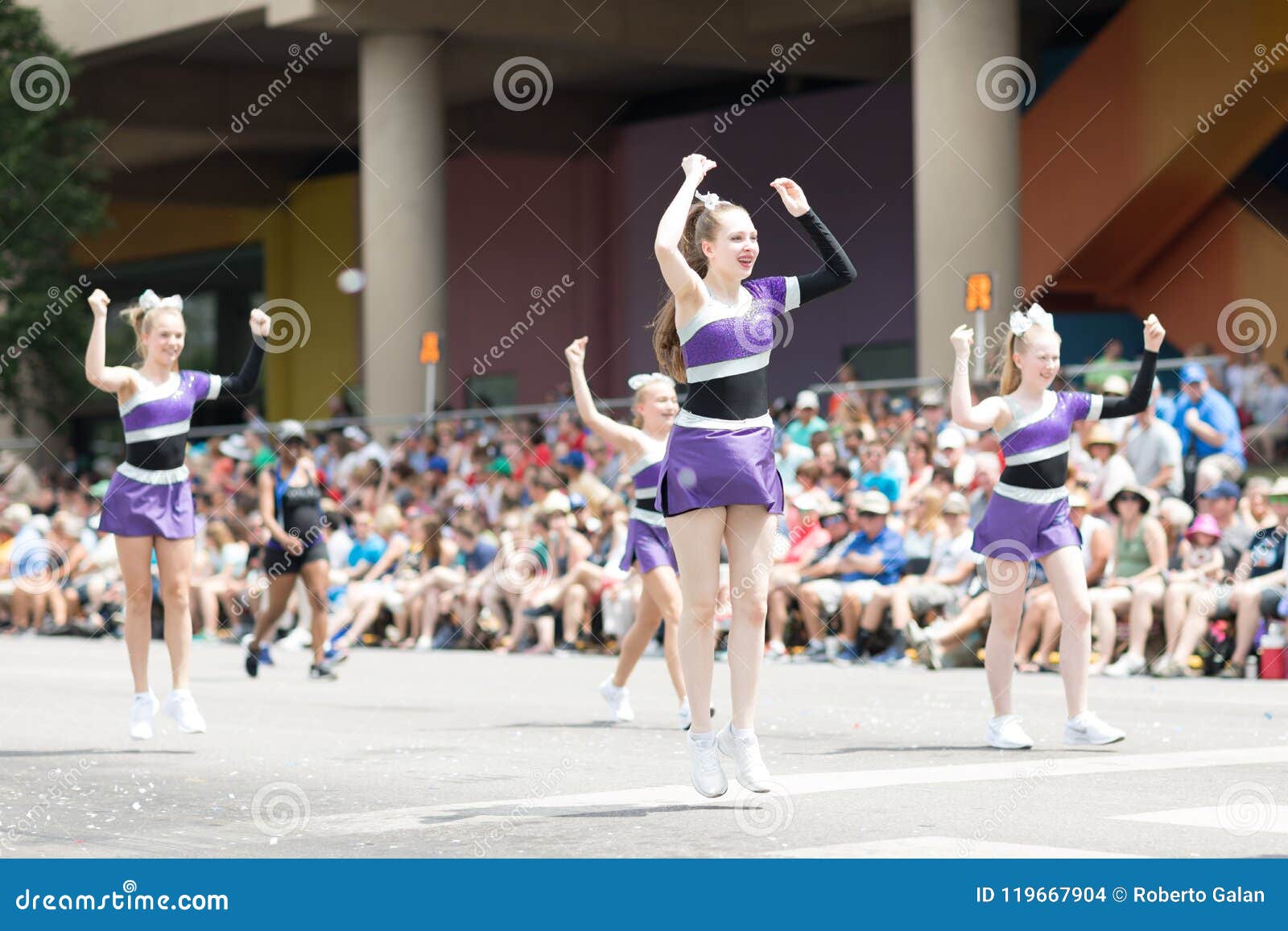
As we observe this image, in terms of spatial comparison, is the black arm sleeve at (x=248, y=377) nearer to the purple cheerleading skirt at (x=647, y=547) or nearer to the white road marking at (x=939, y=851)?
the purple cheerleading skirt at (x=647, y=547)

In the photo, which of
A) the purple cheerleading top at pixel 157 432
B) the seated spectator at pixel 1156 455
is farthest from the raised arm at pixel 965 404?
the seated spectator at pixel 1156 455

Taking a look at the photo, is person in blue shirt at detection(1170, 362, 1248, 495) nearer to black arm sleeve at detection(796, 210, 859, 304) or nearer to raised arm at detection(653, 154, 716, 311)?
black arm sleeve at detection(796, 210, 859, 304)

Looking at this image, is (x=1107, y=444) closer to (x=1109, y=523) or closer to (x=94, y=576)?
(x=1109, y=523)

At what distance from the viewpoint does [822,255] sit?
7770 millimetres

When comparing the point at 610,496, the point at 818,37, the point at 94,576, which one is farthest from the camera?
the point at 818,37

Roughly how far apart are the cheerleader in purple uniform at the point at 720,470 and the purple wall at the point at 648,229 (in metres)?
26.1

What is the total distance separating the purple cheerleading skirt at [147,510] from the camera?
33.2ft

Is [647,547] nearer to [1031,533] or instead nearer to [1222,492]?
[1031,533]

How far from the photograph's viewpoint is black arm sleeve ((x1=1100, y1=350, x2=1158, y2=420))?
30.8 feet

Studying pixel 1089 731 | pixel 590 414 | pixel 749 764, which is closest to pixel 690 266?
pixel 749 764

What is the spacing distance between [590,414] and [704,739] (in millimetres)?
3156
